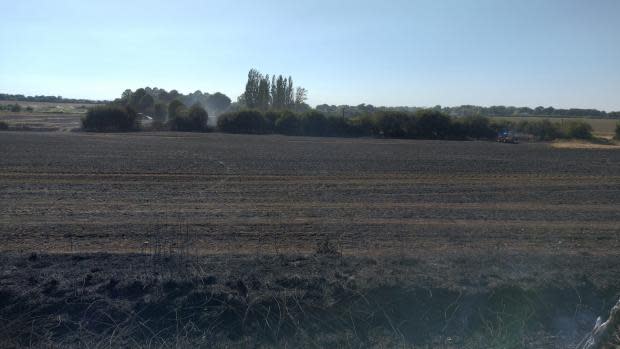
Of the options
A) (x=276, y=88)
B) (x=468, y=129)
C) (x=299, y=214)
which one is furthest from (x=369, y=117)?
(x=299, y=214)

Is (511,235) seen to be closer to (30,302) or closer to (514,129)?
(30,302)

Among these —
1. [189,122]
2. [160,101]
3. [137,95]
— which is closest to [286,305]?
[189,122]

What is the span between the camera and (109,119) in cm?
6084

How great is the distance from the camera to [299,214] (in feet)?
45.0

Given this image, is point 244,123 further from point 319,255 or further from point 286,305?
point 286,305

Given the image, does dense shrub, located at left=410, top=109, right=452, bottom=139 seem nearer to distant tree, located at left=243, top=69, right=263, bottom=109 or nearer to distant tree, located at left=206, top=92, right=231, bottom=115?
distant tree, located at left=243, top=69, right=263, bottom=109

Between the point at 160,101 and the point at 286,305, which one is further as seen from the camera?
the point at 160,101

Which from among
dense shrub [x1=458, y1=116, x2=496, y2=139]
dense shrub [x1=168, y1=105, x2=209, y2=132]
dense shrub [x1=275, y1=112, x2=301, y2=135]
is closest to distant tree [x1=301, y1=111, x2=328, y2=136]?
dense shrub [x1=275, y1=112, x2=301, y2=135]

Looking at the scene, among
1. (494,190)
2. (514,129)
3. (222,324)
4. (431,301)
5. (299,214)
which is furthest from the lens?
(514,129)

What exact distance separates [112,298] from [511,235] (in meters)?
8.05

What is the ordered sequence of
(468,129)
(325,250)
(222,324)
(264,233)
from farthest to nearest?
(468,129), (264,233), (325,250), (222,324)

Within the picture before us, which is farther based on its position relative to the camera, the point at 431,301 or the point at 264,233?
the point at 264,233

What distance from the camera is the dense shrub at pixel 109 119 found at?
2361 inches

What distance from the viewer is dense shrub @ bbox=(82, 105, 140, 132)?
2361 inches
